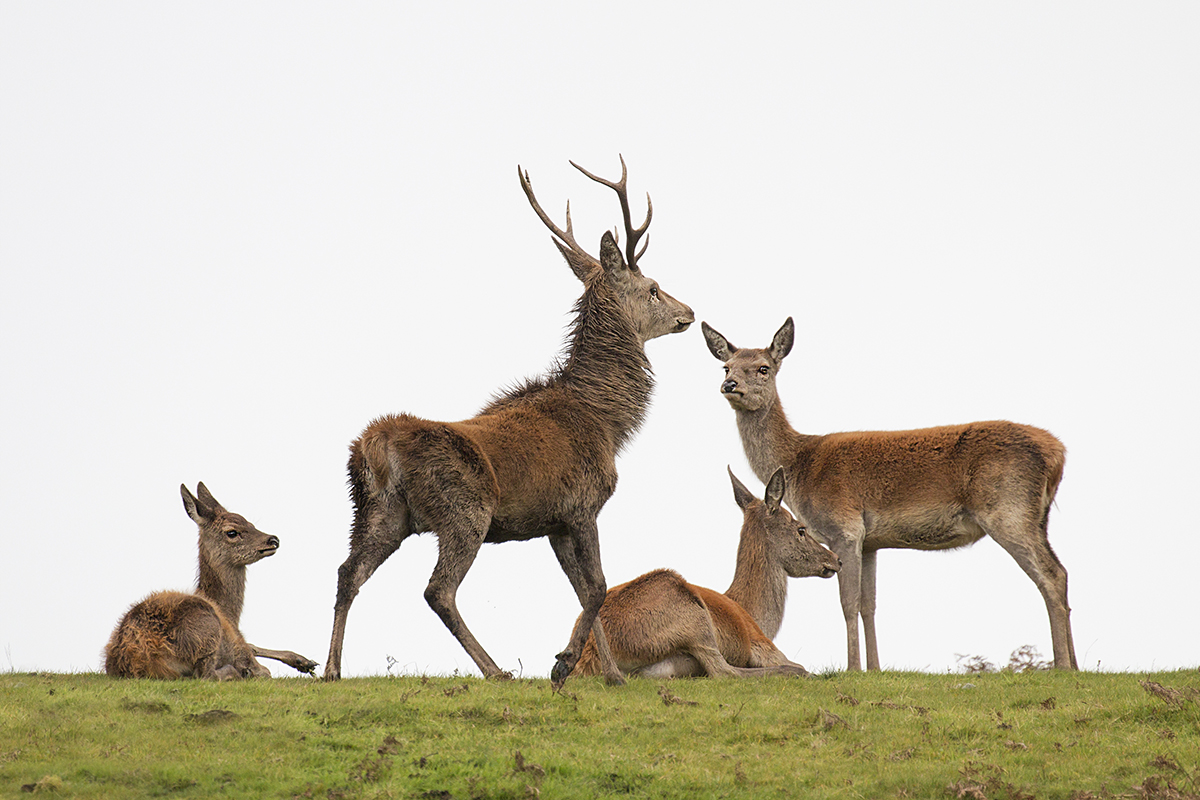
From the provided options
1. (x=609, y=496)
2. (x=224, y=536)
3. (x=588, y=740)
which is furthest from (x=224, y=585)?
(x=588, y=740)

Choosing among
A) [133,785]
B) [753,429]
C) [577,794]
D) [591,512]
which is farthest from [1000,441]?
[133,785]

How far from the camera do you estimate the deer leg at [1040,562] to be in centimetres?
1196

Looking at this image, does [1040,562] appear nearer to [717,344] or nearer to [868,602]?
[868,602]

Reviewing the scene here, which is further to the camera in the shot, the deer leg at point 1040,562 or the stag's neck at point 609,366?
the deer leg at point 1040,562

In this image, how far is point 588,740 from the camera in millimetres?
8141

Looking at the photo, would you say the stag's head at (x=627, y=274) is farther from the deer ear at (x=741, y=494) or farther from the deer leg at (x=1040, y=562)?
the deer leg at (x=1040, y=562)

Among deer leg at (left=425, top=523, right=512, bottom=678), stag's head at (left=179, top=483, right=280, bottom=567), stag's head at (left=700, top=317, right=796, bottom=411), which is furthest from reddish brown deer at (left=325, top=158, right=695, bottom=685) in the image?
stag's head at (left=700, top=317, right=796, bottom=411)

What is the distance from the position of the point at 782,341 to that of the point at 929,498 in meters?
2.82

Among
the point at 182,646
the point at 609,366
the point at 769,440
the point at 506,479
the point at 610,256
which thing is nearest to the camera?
the point at 506,479

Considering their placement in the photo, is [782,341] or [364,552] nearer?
[364,552]

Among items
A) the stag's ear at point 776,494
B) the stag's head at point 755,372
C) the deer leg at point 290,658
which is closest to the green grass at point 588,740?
the deer leg at point 290,658

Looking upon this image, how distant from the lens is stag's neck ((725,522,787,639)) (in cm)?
1221

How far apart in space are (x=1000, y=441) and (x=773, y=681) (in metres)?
3.58

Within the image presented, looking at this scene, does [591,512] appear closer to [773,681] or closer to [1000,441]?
[773,681]
